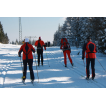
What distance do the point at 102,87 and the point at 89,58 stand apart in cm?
172

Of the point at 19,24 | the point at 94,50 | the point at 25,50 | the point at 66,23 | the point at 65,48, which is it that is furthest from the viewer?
the point at 19,24

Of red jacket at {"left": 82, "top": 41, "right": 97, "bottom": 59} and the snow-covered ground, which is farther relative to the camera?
red jacket at {"left": 82, "top": 41, "right": 97, "bottom": 59}

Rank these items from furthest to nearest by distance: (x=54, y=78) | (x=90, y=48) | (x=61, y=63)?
1. (x=61, y=63)
2. (x=54, y=78)
3. (x=90, y=48)

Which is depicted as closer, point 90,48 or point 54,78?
point 90,48

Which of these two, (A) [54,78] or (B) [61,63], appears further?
(B) [61,63]

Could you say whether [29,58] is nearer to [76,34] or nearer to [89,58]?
[89,58]

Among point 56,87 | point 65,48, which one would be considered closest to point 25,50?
point 56,87

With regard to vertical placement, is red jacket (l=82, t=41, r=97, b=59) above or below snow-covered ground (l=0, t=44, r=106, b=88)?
above

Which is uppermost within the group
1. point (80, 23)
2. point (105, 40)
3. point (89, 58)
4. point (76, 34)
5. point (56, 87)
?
point (80, 23)

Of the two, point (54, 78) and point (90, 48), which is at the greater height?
point (90, 48)

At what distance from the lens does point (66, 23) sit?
4838 cm

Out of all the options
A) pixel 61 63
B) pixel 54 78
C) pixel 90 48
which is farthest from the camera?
pixel 61 63

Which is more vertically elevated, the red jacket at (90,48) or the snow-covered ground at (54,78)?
the red jacket at (90,48)

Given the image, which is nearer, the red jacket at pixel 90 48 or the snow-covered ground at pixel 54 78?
the snow-covered ground at pixel 54 78
